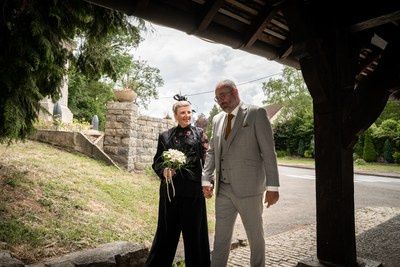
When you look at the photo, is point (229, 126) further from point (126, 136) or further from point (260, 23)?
point (126, 136)

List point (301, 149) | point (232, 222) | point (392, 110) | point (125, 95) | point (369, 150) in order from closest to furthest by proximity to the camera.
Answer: point (232, 222) → point (125, 95) → point (369, 150) → point (392, 110) → point (301, 149)

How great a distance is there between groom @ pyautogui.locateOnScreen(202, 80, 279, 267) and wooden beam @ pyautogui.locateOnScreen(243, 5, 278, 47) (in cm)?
93

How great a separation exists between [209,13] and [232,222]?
2.01m

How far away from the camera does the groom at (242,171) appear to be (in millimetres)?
2939

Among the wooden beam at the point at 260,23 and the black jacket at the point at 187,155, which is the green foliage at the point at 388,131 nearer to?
the wooden beam at the point at 260,23

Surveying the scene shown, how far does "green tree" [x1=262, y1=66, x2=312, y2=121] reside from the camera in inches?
1424

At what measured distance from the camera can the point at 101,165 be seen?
8742 mm

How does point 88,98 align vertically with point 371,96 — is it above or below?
above

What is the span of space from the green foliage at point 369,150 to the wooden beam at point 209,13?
24876 millimetres

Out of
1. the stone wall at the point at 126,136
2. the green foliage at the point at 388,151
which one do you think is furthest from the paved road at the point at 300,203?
the green foliage at the point at 388,151

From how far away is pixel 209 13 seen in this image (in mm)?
3199

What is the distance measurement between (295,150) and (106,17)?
2866 cm

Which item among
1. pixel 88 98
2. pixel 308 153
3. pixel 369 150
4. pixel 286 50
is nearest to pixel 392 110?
pixel 369 150

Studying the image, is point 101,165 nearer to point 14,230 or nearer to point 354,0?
point 14,230
